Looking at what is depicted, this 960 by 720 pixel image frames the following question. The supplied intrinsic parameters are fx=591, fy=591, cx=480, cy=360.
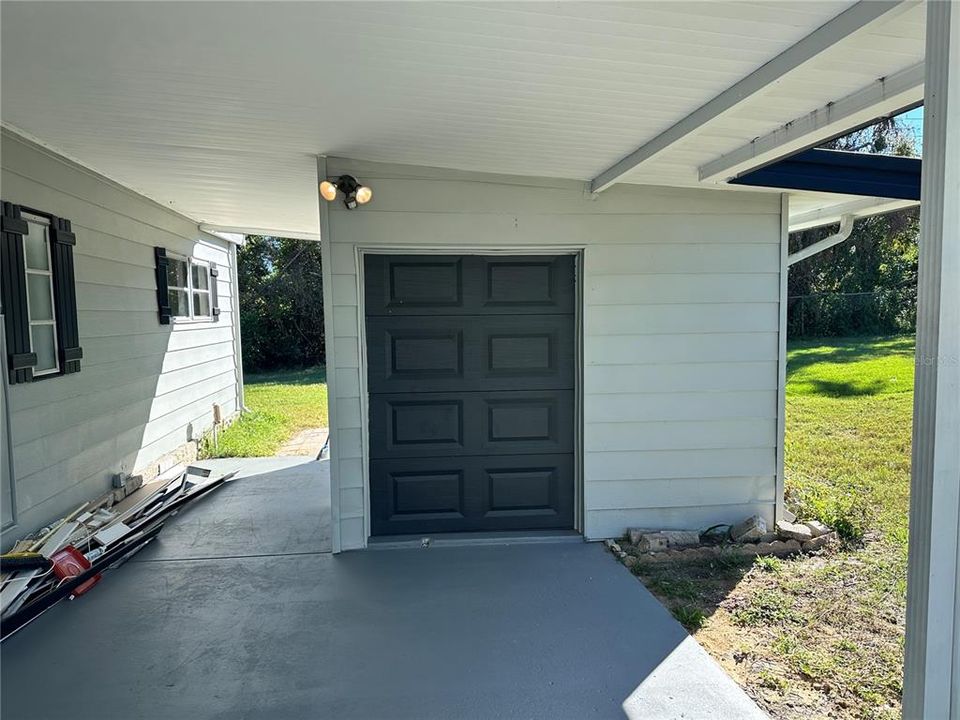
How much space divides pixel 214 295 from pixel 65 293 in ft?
12.0

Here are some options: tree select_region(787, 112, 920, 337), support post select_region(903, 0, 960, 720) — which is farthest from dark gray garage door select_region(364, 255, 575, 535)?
tree select_region(787, 112, 920, 337)

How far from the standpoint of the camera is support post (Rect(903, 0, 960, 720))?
1.42 m

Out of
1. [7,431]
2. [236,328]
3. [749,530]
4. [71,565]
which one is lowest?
[749,530]

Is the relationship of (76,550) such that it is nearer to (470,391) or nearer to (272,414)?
(470,391)

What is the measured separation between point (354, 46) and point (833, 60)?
1.70 metres

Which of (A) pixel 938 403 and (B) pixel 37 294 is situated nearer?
(A) pixel 938 403

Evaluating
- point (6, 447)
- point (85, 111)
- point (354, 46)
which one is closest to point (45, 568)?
point (6, 447)

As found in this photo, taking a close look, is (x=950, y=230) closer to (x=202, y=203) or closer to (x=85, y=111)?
(x=85, y=111)

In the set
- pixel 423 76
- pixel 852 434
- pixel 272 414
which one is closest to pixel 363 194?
pixel 423 76

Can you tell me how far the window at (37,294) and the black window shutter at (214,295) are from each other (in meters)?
3.39

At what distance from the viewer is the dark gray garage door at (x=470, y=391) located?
12.9 feet

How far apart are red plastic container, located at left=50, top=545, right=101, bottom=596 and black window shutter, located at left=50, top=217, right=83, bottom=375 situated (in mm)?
1248

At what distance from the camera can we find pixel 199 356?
690cm

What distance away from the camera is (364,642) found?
2775 mm
